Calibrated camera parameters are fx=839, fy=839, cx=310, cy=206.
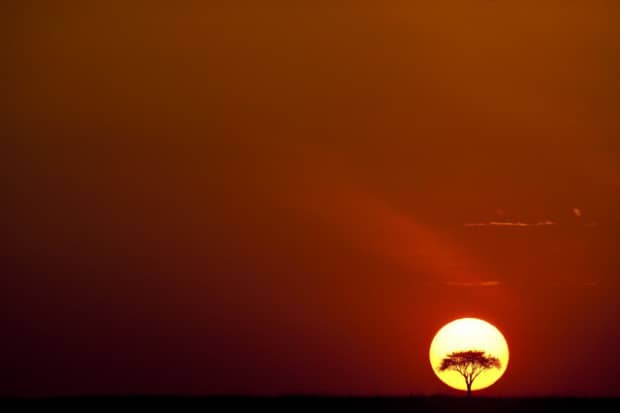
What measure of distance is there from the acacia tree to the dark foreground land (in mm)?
474

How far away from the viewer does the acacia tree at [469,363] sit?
15742 millimetres

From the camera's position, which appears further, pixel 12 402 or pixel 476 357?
pixel 12 402

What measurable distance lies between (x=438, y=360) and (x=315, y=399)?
99.1 inches

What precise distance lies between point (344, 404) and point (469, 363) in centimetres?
251

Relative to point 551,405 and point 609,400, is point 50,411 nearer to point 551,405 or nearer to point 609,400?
point 551,405

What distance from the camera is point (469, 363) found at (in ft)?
51.8

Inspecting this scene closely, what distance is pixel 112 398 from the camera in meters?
16.7

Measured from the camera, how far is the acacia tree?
51.6 ft

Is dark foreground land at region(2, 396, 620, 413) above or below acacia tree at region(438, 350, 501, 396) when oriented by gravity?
below

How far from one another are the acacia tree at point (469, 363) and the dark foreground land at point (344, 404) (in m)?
0.47

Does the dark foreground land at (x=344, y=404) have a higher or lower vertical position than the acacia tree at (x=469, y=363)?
lower

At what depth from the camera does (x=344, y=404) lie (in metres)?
16.1

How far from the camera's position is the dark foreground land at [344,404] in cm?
1562

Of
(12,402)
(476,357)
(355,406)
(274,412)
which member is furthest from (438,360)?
(12,402)
